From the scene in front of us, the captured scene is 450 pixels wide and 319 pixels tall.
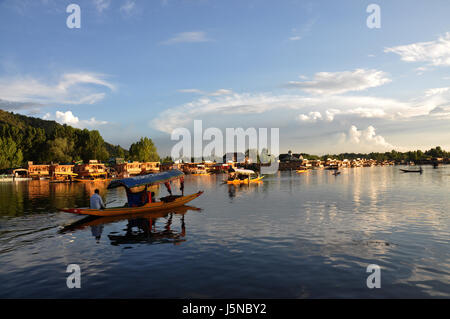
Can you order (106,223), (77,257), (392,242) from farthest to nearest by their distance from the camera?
(106,223) → (392,242) → (77,257)

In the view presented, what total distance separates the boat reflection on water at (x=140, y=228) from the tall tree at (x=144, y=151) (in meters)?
136

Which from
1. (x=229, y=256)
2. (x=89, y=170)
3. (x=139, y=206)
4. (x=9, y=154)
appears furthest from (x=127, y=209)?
(x=9, y=154)

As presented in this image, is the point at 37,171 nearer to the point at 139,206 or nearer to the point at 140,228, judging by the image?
the point at 139,206

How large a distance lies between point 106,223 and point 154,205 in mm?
5438

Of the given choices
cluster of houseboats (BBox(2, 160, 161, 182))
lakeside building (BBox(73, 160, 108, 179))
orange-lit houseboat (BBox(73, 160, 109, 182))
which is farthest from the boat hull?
lakeside building (BBox(73, 160, 108, 179))

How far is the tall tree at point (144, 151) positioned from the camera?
160875 millimetres

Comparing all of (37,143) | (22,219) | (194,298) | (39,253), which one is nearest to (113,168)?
(37,143)

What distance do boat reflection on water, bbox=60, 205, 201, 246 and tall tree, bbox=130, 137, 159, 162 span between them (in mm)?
135932

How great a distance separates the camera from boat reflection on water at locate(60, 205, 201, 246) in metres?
19.3

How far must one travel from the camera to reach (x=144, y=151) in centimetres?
16188

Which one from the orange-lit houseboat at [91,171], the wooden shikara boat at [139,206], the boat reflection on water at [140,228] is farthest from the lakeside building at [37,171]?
the boat reflection on water at [140,228]

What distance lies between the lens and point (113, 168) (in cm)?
13900

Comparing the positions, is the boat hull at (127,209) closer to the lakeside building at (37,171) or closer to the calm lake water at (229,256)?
the calm lake water at (229,256)

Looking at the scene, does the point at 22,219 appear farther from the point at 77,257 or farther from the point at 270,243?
the point at 270,243
